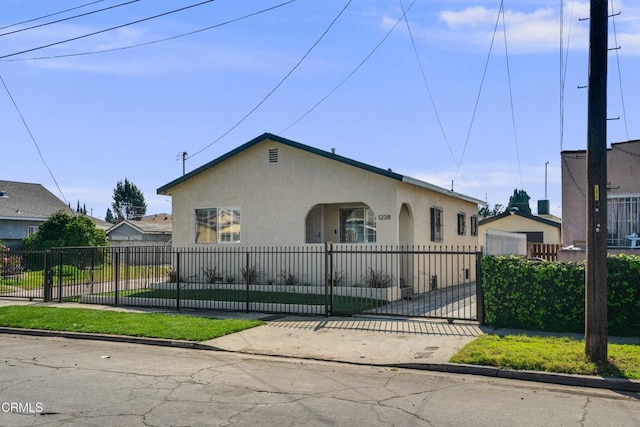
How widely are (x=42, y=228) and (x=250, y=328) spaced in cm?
2281

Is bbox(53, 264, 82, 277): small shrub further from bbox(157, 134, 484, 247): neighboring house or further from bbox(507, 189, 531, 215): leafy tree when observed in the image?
bbox(507, 189, 531, 215): leafy tree

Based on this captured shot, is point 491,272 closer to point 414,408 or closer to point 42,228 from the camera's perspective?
point 414,408

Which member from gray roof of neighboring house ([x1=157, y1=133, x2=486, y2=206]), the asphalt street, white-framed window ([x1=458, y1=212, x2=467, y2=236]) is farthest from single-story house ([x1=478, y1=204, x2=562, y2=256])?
the asphalt street

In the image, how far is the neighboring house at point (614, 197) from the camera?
605 inches

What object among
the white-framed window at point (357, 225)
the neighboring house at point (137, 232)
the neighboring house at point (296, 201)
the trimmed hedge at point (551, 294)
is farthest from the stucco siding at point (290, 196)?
the neighboring house at point (137, 232)

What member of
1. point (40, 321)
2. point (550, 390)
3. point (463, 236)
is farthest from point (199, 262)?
point (550, 390)

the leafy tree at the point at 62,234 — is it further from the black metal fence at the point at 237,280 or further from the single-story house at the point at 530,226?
the single-story house at the point at 530,226

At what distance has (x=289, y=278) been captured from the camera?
1842cm

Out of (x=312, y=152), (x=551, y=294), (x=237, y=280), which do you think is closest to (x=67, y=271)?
(x=237, y=280)

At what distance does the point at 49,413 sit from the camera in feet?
20.6

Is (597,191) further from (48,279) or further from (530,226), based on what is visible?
(530,226)

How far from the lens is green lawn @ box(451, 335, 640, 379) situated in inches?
314

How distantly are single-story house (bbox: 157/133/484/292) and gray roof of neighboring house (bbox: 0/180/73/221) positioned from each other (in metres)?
19.5

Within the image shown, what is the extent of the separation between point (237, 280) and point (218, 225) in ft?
7.73
